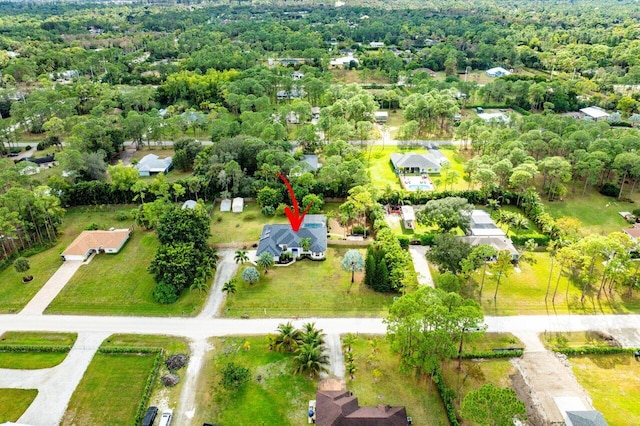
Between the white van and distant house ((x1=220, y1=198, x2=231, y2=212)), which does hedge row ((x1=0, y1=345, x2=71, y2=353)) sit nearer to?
the white van

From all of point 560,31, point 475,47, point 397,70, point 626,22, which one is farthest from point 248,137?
point 626,22

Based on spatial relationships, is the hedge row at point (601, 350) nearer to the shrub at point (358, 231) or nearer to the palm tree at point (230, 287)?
the shrub at point (358, 231)

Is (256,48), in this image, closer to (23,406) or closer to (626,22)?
(23,406)

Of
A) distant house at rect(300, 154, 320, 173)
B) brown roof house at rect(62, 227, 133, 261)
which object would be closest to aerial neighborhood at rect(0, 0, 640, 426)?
brown roof house at rect(62, 227, 133, 261)

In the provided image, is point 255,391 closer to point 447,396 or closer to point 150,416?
point 150,416

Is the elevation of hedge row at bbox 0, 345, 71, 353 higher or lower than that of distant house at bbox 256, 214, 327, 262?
lower

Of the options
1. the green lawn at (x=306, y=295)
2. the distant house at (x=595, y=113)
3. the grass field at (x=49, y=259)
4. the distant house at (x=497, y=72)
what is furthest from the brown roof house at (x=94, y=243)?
the distant house at (x=497, y=72)

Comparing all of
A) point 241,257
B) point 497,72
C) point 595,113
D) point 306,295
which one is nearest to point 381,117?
point 595,113
